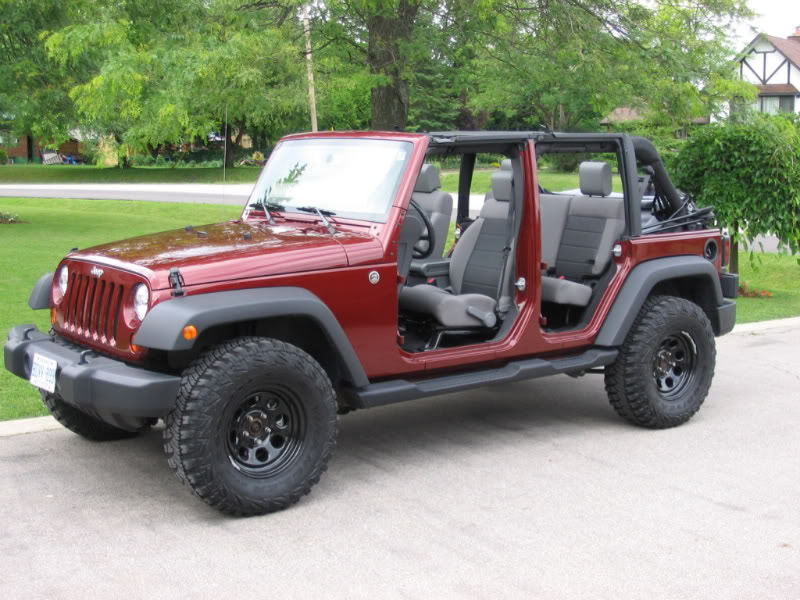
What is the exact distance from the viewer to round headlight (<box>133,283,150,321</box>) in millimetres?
4713

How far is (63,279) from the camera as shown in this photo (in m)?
5.52

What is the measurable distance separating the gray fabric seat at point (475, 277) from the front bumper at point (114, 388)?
5.65ft

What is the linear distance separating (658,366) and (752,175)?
5.54m

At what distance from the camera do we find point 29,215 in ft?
74.1

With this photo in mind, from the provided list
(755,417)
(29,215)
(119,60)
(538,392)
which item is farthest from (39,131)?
(755,417)

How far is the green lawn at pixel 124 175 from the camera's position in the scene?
144 feet

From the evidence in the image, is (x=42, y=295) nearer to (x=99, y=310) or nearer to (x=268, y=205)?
(x=99, y=310)

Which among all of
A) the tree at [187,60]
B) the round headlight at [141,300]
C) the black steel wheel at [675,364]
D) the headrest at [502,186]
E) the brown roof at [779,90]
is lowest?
the black steel wheel at [675,364]

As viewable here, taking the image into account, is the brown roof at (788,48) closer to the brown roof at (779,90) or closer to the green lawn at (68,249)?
the brown roof at (779,90)

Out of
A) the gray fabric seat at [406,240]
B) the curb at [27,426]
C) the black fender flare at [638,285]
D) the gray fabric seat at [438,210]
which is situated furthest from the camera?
the gray fabric seat at [438,210]

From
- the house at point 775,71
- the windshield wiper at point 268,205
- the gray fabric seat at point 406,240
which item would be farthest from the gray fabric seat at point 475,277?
the house at point 775,71

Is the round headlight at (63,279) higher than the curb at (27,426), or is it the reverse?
the round headlight at (63,279)

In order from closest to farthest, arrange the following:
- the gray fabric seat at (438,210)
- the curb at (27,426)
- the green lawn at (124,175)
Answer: the curb at (27,426) → the gray fabric seat at (438,210) → the green lawn at (124,175)

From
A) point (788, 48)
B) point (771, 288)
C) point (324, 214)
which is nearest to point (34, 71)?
point (771, 288)
